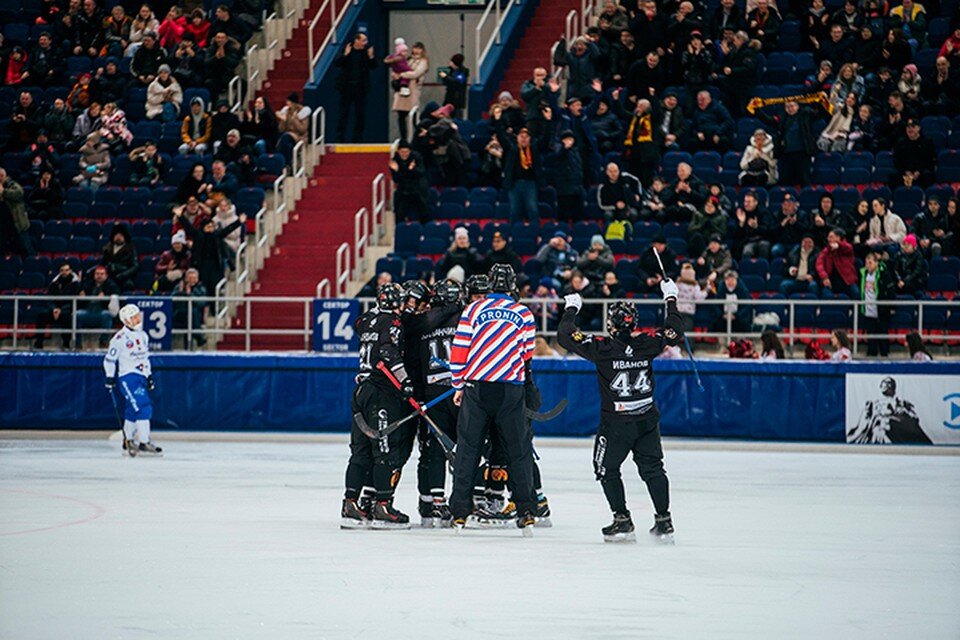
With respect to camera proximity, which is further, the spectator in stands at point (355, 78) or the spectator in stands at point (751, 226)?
the spectator in stands at point (355, 78)

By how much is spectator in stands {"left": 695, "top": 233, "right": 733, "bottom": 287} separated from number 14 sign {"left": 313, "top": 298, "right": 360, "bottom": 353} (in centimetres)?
498

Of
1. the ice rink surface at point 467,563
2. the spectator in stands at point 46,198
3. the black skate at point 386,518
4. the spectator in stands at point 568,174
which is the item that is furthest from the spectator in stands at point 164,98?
the black skate at point 386,518

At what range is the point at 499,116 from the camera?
1022 inches

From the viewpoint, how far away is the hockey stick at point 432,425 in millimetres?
12664

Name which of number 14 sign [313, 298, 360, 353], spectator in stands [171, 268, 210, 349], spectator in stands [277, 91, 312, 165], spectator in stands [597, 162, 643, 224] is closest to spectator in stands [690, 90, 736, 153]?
spectator in stands [597, 162, 643, 224]

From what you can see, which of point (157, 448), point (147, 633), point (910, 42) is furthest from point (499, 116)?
point (147, 633)

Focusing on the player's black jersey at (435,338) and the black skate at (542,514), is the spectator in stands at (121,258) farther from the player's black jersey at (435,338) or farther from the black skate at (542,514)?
the black skate at (542,514)

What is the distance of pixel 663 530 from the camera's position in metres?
11.9

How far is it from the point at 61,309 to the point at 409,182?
232 inches

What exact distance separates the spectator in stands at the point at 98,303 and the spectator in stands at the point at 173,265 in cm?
71

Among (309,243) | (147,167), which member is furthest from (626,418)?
(147,167)

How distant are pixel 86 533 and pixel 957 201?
14924 mm

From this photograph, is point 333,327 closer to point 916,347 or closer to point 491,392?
point 916,347

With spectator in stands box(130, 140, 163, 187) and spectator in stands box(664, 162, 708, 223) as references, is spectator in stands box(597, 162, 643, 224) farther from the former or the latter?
spectator in stands box(130, 140, 163, 187)
